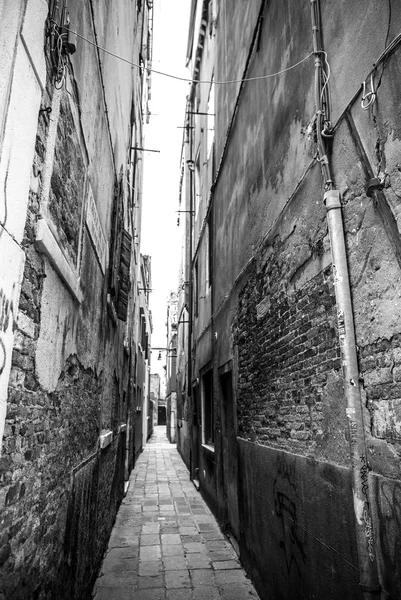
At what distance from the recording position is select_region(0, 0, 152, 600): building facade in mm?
1852

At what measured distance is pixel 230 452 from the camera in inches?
228

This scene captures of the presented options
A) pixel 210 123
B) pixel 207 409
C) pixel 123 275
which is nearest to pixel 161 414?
pixel 207 409

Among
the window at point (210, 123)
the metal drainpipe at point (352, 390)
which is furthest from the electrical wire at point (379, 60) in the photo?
the window at point (210, 123)

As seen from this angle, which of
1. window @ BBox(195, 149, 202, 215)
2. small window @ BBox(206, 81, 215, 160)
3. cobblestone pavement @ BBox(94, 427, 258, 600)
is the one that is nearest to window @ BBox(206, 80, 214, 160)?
small window @ BBox(206, 81, 215, 160)

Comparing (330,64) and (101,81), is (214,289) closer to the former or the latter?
(101,81)

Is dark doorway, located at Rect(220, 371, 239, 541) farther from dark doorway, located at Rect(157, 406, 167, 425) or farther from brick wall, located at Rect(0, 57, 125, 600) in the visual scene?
dark doorway, located at Rect(157, 406, 167, 425)

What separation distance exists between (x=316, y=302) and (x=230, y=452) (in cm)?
349

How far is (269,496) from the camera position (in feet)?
12.5

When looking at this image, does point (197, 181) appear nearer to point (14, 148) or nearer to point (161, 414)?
point (14, 148)

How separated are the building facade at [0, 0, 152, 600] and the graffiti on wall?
1656 millimetres

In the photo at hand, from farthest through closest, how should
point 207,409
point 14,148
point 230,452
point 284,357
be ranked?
point 207,409
point 230,452
point 284,357
point 14,148

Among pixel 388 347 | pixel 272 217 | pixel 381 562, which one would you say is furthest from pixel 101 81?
pixel 381 562

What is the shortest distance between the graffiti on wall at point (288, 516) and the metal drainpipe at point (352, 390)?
3.26ft

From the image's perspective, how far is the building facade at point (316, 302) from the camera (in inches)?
85.0
